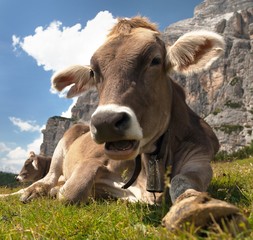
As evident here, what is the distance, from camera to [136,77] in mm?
4887

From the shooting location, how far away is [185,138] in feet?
19.8

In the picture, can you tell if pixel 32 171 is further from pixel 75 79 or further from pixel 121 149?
pixel 121 149

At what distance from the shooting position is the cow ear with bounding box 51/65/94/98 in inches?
259

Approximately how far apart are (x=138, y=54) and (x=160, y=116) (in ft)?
3.03

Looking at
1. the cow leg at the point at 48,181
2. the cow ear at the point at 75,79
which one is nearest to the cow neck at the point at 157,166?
the cow ear at the point at 75,79

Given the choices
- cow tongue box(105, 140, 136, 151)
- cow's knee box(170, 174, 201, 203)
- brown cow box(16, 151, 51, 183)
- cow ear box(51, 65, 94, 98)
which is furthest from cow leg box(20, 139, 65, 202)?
brown cow box(16, 151, 51, 183)

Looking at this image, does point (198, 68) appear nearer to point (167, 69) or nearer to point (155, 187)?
point (167, 69)

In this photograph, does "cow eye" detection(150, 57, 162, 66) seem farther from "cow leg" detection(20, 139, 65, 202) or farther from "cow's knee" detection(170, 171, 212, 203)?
"cow leg" detection(20, 139, 65, 202)

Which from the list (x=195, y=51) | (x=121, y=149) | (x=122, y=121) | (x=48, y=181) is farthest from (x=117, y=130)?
(x=48, y=181)

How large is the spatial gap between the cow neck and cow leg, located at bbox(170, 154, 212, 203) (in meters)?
0.31

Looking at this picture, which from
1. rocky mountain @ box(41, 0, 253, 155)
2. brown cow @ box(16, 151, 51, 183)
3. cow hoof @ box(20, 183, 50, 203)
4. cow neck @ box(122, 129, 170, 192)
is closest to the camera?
cow neck @ box(122, 129, 170, 192)

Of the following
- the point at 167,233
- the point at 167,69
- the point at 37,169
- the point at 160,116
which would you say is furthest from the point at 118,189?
the point at 37,169

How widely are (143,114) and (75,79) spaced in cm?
242

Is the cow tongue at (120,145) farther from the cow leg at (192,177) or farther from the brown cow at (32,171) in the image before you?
the brown cow at (32,171)
